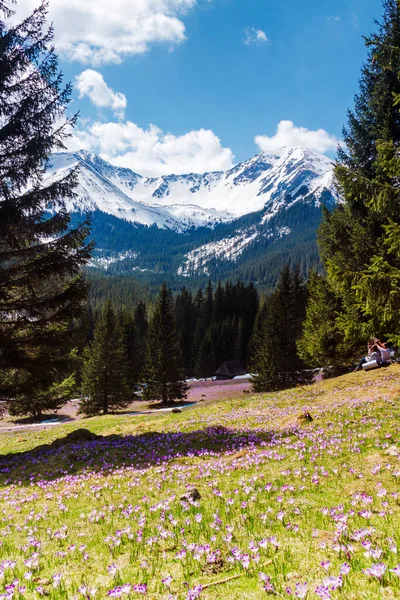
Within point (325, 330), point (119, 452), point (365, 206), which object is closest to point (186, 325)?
point (325, 330)

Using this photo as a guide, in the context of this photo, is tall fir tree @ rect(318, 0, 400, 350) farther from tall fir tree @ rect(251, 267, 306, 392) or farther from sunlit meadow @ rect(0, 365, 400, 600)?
tall fir tree @ rect(251, 267, 306, 392)

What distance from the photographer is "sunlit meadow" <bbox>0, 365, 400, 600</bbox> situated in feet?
11.0

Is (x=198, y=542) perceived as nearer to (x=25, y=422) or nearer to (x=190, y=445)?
(x=190, y=445)

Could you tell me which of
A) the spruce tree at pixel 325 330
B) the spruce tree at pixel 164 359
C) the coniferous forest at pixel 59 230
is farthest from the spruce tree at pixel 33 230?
the spruce tree at pixel 164 359

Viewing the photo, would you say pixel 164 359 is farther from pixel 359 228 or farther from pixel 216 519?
pixel 216 519

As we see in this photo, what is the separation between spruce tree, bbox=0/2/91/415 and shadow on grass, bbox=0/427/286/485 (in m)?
2.74

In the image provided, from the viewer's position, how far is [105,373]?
41.8 meters

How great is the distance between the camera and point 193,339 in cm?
8781

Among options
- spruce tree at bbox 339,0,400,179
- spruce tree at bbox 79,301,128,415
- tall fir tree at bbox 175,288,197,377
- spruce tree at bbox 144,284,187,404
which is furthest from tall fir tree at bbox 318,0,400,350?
tall fir tree at bbox 175,288,197,377

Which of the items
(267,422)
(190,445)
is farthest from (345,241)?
(190,445)

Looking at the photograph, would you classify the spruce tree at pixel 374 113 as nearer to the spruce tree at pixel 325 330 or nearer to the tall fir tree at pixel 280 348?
the spruce tree at pixel 325 330

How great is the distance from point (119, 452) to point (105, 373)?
3236 centimetres

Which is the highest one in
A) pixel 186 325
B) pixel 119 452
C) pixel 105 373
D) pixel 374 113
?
pixel 374 113

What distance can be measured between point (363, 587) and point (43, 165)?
15085mm
